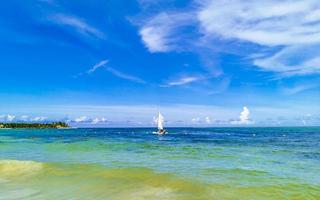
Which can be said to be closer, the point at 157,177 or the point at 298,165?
the point at 157,177

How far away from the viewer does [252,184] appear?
646 inches

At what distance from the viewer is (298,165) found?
24.4 m

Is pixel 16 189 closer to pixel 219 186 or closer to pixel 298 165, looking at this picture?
pixel 219 186

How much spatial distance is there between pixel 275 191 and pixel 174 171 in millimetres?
7164

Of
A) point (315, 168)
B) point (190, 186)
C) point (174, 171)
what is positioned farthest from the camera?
point (315, 168)

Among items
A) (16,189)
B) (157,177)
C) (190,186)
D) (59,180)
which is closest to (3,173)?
(59,180)

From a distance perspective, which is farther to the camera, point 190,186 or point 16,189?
point 190,186

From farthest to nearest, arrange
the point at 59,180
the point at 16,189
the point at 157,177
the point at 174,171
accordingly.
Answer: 1. the point at 174,171
2. the point at 157,177
3. the point at 59,180
4. the point at 16,189

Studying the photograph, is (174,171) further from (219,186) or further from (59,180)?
(59,180)

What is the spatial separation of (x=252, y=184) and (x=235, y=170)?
4812mm

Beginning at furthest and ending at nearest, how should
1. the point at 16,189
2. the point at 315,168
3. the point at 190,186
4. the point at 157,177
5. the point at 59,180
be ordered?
the point at 315,168 < the point at 157,177 < the point at 59,180 < the point at 190,186 < the point at 16,189

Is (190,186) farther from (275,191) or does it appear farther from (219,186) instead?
(275,191)

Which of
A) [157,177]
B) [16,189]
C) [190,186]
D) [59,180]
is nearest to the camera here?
[16,189]

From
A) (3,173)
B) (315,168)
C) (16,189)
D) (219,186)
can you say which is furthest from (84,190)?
(315,168)
